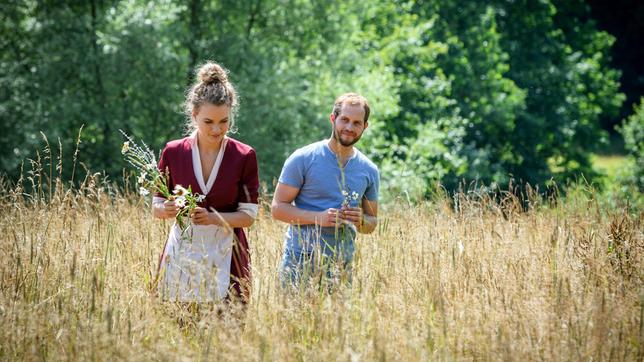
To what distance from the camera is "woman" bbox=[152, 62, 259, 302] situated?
12.6 ft

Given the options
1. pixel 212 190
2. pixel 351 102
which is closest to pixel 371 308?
pixel 212 190

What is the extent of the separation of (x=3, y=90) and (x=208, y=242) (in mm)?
10466

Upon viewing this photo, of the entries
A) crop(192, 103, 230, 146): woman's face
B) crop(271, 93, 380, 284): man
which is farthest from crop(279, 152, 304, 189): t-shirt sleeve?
crop(192, 103, 230, 146): woman's face

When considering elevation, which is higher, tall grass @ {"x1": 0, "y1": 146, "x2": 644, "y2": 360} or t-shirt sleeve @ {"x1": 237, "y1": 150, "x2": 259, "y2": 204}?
t-shirt sleeve @ {"x1": 237, "y1": 150, "x2": 259, "y2": 204}

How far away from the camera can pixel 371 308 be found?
12.2 ft

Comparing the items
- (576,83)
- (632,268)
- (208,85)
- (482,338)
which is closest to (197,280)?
(208,85)

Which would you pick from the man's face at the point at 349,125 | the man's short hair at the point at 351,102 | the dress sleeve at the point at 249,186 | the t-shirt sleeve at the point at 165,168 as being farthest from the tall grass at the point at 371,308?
the man's short hair at the point at 351,102

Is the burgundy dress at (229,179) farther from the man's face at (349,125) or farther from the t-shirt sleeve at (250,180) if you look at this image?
the man's face at (349,125)

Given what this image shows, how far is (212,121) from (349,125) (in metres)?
0.77

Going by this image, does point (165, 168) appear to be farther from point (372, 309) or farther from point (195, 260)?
point (372, 309)

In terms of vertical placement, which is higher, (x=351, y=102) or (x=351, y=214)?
(x=351, y=102)

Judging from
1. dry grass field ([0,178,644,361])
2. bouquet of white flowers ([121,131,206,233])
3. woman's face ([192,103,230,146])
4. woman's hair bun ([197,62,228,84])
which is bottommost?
dry grass field ([0,178,644,361])

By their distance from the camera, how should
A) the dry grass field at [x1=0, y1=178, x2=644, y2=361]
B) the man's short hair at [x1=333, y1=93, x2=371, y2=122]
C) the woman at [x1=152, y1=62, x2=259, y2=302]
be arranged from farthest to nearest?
the man's short hair at [x1=333, y1=93, x2=371, y2=122]
the woman at [x1=152, y1=62, x2=259, y2=302]
the dry grass field at [x1=0, y1=178, x2=644, y2=361]

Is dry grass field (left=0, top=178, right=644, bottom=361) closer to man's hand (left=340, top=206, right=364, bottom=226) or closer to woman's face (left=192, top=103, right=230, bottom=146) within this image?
man's hand (left=340, top=206, right=364, bottom=226)
